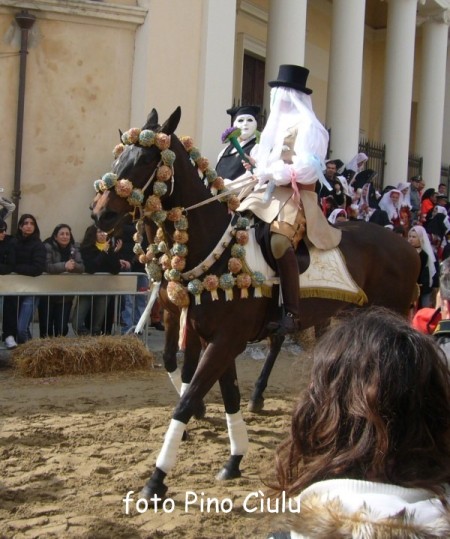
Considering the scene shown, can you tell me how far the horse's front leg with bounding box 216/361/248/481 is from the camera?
17.1 ft

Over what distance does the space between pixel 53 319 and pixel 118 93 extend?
4.53m

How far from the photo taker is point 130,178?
5.07m

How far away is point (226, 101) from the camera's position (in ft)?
42.6

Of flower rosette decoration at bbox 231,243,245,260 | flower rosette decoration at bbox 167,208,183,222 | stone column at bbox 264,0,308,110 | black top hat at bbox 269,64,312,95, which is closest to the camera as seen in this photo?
flower rosette decoration at bbox 167,208,183,222

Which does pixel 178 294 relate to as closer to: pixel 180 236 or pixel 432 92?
pixel 180 236

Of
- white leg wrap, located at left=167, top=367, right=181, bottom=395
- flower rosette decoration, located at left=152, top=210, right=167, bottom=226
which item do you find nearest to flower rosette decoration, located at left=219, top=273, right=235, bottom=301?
flower rosette decoration, located at left=152, top=210, right=167, bottom=226

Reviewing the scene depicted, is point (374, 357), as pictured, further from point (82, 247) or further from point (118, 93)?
point (118, 93)

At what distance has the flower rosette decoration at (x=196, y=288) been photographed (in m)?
5.20

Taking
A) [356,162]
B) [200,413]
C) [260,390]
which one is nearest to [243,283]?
[200,413]

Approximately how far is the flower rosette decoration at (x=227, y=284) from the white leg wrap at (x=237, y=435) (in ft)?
2.80

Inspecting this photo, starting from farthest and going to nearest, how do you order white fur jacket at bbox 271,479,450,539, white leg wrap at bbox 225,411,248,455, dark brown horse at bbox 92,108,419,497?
1. white leg wrap at bbox 225,411,248,455
2. dark brown horse at bbox 92,108,419,497
3. white fur jacket at bbox 271,479,450,539

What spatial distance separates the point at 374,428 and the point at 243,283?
3731 millimetres

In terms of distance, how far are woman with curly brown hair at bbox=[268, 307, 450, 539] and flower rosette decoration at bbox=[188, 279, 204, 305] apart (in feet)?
11.3

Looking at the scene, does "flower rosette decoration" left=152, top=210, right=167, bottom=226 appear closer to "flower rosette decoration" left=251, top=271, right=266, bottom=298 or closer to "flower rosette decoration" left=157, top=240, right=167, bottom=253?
"flower rosette decoration" left=157, top=240, right=167, bottom=253
